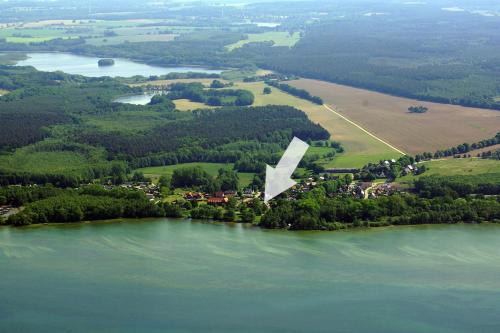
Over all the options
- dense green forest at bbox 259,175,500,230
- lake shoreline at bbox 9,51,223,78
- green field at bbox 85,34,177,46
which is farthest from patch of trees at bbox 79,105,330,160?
green field at bbox 85,34,177,46

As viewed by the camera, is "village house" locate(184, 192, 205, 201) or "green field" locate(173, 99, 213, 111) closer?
"village house" locate(184, 192, 205, 201)

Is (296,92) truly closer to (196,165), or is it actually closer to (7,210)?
(196,165)

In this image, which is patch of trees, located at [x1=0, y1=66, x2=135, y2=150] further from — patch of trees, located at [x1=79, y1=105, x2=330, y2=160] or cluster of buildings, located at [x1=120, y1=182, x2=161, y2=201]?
cluster of buildings, located at [x1=120, y1=182, x2=161, y2=201]

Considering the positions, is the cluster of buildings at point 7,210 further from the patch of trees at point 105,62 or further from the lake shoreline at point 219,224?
the patch of trees at point 105,62

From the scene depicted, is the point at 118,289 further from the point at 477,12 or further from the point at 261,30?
the point at 477,12

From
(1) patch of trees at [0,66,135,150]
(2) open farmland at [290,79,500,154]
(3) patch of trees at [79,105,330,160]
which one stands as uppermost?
(2) open farmland at [290,79,500,154]

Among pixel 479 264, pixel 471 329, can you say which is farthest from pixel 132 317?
pixel 479 264

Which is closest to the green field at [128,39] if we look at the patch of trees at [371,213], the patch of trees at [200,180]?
the patch of trees at [200,180]

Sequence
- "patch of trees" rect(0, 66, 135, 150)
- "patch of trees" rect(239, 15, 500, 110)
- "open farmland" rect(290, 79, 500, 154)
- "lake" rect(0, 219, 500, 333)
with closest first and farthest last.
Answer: "lake" rect(0, 219, 500, 333)
"open farmland" rect(290, 79, 500, 154)
"patch of trees" rect(0, 66, 135, 150)
"patch of trees" rect(239, 15, 500, 110)
